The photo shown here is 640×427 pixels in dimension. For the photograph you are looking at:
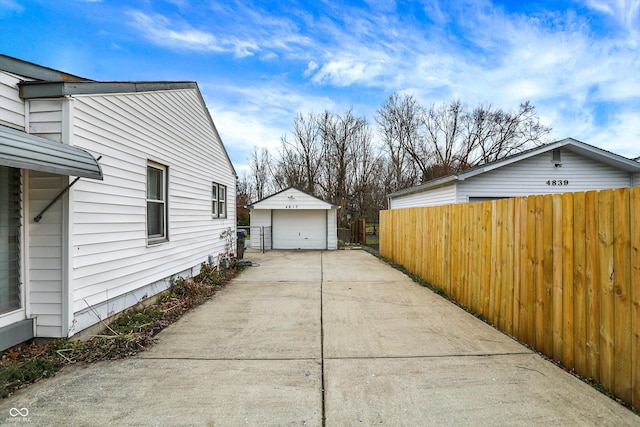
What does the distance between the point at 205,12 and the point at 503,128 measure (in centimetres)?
2840

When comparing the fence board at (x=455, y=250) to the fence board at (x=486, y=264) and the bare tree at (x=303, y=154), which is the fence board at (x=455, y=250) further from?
the bare tree at (x=303, y=154)

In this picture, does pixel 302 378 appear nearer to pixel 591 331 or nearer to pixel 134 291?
pixel 591 331

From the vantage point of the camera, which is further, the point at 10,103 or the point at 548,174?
the point at 548,174

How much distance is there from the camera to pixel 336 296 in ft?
20.6

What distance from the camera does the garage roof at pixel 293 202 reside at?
51.2 feet

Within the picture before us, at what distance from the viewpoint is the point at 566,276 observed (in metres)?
3.10

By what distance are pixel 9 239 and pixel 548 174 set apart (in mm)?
12921

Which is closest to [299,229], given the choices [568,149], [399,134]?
[568,149]

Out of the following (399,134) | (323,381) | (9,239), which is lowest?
(323,381)

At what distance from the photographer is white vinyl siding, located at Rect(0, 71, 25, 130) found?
3178 millimetres

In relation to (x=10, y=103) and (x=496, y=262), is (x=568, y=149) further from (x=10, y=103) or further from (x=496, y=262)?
(x=10, y=103)

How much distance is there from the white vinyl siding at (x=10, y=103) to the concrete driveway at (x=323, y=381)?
2.63 metres

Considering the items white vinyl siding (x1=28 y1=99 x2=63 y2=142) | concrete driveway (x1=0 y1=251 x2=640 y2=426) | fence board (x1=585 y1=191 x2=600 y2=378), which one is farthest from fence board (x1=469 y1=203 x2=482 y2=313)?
white vinyl siding (x1=28 y1=99 x2=63 y2=142)

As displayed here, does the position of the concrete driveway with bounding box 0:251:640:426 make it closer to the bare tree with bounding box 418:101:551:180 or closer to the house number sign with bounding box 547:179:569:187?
the house number sign with bounding box 547:179:569:187
